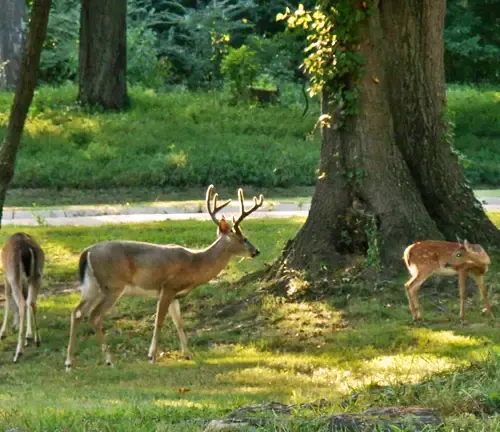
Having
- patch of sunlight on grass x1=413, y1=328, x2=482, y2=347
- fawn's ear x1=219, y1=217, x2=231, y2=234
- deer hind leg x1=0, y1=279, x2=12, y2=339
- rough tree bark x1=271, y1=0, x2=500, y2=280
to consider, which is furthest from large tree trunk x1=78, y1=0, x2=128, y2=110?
patch of sunlight on grass x1=413, y1=328, x2=482, y2=347

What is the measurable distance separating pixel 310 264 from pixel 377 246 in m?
0.88

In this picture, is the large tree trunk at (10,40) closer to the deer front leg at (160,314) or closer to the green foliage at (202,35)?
the green foliage at (202,35)

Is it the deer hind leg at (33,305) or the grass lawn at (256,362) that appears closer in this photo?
the grass lawn at (256,362)

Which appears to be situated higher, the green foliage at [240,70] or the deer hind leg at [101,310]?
the green foliage at [240,70]

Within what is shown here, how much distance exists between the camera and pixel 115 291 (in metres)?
13.2

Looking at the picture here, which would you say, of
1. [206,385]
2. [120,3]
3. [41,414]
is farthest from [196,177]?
[41,414]

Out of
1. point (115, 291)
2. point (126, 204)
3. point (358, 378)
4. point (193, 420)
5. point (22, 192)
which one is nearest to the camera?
point (193, 420)

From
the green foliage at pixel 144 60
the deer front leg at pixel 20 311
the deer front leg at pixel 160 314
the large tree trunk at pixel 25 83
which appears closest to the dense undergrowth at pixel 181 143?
the green foliage at pixel 144 60

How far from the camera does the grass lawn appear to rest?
7.87 metres

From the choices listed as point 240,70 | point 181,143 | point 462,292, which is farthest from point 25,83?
point 240,70

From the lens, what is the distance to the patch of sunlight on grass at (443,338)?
40.1ft

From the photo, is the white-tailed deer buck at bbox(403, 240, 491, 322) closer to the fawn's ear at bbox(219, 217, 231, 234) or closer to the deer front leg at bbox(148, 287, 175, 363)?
the fawn's ear at bbox(219, 217, 231, 234)

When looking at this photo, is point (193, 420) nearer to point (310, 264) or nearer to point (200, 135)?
point (310, 264)

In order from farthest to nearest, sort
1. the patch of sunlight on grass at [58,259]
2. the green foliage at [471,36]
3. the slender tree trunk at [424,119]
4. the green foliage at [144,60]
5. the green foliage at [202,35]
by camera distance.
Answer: the green foliage at [202,35] < the green foliage at [471,36] < the green foliage at [144,60] < the patch of sunlight on grass at [58,259] < the slender tree trunk at [424,119]
